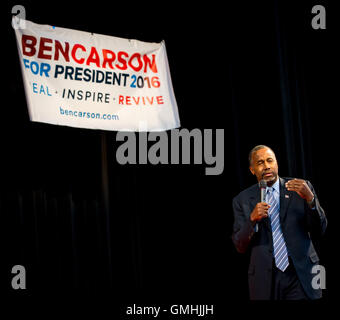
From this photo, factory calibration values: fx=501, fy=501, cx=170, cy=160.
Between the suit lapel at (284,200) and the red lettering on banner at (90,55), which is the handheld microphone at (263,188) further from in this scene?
the red lettering on banner at (90,55)

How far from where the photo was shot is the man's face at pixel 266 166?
3373 mm

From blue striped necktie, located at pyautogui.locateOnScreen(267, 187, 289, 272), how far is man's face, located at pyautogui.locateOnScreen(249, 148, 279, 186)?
0.09 m

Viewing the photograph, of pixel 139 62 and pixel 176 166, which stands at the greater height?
pixel 139 62

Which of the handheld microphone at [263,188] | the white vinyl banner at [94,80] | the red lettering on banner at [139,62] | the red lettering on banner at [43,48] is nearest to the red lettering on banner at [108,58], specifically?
the white vinyl banner at [94,80]

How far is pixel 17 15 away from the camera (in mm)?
4258

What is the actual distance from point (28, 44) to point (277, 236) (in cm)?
243

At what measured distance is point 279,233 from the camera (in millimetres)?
3262

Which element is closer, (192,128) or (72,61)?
(72,61)

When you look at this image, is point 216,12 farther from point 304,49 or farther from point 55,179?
point 55,179

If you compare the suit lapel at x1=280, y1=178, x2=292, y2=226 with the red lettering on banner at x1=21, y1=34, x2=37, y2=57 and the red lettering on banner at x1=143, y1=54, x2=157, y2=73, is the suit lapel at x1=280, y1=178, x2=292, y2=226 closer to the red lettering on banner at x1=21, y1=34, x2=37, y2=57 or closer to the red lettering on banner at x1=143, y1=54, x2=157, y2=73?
the red lettering on banner at x1=143, y1=54, x2=157, y2=73

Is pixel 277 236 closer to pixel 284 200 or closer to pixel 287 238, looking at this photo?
pixel 287 238

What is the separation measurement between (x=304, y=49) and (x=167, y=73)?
50.0 inches

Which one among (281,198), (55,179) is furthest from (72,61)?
(281,198)

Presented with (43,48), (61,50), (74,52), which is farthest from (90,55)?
(43,48)
